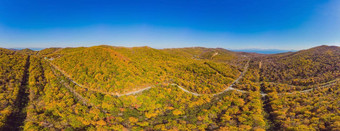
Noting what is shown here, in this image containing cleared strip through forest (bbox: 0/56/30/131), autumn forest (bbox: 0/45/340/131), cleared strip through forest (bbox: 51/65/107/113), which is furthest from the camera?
cleared strip through forest (bbox: 51/65/107/113)

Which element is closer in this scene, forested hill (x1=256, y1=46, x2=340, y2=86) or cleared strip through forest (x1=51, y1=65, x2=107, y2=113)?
cleared strip through forest (x1=51, y1=65, x2=107, y2=113)

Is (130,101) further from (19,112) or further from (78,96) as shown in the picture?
(19,112)

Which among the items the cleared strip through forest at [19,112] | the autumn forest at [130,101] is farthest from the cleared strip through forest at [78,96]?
the cleared strip through forest at [19,112]

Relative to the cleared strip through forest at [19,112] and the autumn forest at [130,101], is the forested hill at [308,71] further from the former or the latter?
the cleared strip through forest at [19,112]

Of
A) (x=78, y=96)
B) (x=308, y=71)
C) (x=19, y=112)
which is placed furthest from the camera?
(x=308, y=71)

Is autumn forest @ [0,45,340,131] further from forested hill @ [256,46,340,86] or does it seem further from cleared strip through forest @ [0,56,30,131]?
forested hill @ [256,46,340,86]

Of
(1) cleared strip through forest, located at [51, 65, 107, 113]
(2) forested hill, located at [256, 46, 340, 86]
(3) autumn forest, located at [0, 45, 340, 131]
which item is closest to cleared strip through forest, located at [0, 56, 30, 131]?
(3) autumn forest, located at [0, 45, 340, 131]

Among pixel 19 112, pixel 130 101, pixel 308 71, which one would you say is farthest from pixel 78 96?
pixel 308 71

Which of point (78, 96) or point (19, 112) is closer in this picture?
point (19, 112)

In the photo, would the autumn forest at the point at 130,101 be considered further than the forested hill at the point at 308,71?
No

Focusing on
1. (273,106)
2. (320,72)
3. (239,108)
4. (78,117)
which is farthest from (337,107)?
(78,117)

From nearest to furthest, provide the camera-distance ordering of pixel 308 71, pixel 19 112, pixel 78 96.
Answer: pixel 19 112 < pixel 78 96 < pixel 308 71
